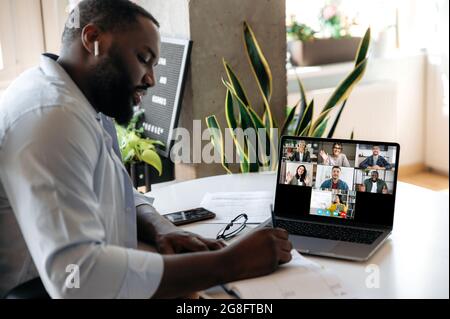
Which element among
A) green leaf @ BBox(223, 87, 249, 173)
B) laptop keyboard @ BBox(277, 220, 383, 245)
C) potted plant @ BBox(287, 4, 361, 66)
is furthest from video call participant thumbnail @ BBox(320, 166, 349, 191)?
potted plant @ BBox(287, 4, 361, 66)

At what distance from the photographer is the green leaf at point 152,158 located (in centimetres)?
243

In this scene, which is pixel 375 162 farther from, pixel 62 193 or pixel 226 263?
pixel 62 193

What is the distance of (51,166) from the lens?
113 cm

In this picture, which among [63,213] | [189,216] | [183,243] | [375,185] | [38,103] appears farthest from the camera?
[189,216]

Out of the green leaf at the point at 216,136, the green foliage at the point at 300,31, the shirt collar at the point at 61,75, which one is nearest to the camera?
the shirt collar at the point at 61,75

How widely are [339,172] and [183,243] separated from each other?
18.1 inches

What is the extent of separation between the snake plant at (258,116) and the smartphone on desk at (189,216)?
69cm

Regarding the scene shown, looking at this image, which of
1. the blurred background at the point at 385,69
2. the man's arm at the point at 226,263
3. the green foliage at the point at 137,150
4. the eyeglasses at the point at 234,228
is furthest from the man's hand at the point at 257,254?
the blurred background at the point at 385,69

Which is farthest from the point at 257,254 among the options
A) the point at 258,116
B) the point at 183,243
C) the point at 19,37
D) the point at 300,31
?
the point at 300,31

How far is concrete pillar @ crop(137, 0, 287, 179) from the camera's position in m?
2.46

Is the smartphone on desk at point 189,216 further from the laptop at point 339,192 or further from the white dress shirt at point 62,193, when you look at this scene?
the white dress shirt at point 62,193

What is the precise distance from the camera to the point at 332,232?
1.55 m

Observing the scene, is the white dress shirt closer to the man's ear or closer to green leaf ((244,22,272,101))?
the man's ear
